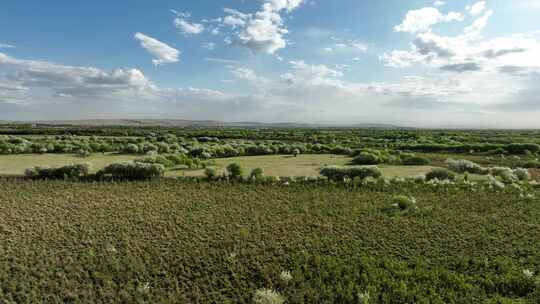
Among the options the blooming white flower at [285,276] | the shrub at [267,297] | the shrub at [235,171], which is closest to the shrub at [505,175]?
the shrub at [235,171]

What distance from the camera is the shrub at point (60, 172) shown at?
66.5 ft

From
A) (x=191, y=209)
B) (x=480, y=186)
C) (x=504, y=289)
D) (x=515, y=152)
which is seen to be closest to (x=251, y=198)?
(x=191, y=209)

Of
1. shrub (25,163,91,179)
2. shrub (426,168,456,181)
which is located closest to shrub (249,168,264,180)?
shrub (25,163,91,179)

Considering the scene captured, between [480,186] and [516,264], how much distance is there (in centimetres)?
1098

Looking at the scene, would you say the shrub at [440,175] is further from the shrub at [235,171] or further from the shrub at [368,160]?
the shrub at [235,171]

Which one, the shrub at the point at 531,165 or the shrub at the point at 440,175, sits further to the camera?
the shrub at the point at 531,165

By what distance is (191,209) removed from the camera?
14.8m

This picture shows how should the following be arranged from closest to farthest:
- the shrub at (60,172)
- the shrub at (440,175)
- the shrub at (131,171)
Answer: the shrub at (60,172)
the shrub at (131,171)
the shrub at (440,175)

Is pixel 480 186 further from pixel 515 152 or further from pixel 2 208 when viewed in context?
pixel 515 152

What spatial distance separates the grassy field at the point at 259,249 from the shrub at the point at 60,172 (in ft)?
12.1

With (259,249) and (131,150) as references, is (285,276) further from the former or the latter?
(131,150)

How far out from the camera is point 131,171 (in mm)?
20984

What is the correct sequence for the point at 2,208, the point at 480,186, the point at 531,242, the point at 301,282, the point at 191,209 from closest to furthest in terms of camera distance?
the point at 301,282 < the point at 531,242 < the point at 2,208 < the point at 191,209 < the point at 480,186

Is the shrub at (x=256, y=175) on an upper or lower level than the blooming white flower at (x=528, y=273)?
upper
